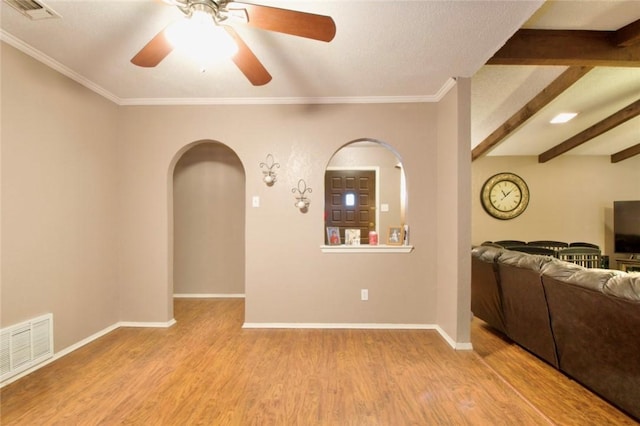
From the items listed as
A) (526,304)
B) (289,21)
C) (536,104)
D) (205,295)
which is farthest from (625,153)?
(205,295)

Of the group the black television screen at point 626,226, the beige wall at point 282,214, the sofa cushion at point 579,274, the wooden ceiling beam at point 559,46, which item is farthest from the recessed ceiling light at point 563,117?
the sofa cushion at point 579,274

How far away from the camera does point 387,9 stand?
1.79 meters

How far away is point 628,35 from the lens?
2.39 metres

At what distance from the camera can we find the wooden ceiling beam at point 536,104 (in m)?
3.08

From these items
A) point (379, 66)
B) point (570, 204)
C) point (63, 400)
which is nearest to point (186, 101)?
point (379, 66)

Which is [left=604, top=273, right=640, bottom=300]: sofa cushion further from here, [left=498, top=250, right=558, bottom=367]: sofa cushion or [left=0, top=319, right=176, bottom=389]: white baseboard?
[left=0, top=319, right=176, bottom=389]: white baseboard

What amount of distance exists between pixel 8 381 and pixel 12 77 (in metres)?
2.25

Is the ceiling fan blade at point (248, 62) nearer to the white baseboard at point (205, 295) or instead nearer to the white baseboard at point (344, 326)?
the white baseboard at point (344, 326)

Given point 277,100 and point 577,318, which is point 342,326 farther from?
point 277,100

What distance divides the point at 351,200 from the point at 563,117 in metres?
3.59

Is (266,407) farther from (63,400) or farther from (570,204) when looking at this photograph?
(570,204)

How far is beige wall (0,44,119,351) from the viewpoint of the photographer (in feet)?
6.98

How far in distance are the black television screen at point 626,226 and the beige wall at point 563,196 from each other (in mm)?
415

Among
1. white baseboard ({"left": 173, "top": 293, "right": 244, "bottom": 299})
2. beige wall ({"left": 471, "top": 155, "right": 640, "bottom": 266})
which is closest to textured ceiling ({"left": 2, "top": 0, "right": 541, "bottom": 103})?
white baseboard ({"left": 173, "top": 293, "right": 244, "bottom": 299})
